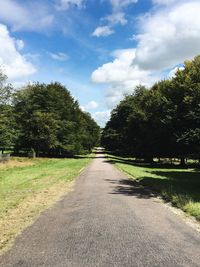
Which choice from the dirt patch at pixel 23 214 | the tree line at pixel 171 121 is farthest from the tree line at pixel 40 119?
the dirt patch at pixel 23 214

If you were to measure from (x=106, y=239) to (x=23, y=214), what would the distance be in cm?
468

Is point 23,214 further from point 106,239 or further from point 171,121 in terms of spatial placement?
point 171,121

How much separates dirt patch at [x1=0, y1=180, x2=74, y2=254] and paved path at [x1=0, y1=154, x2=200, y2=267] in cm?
29

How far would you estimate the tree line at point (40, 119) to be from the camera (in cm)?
6045

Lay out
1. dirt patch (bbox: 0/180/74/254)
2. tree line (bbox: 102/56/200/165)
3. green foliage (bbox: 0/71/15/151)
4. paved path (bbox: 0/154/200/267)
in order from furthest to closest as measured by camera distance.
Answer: green foliage (bbox: 0/71/15/151), tree line (bbox: 102/56/200/165), dirt patch (bbox: 0/180/74/254), paved path (bbox: 0/154/200/267)

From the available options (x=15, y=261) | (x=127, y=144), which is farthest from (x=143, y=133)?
(x=15, y=261)

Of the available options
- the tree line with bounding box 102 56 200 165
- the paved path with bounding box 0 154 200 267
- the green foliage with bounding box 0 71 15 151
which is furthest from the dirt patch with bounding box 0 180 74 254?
the green foliage with bounding box 0 71 15 151

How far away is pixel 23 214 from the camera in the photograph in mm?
12703

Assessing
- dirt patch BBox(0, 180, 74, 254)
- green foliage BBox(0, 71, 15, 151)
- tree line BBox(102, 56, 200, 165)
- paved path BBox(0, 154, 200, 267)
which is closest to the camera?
paved path BBox(0, 154, 200, 267)

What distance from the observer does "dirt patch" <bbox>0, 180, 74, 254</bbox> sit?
9.49 meters

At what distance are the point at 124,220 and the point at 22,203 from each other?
538 centimetres

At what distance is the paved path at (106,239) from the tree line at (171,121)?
16312 mm

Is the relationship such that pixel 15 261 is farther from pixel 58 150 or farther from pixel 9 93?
pixel 58 150

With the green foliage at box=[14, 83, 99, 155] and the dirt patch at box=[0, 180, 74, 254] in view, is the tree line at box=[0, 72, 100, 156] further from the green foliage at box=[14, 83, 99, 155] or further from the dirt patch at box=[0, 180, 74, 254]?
the dirt patch at box=[0, 180, 74, 254]
